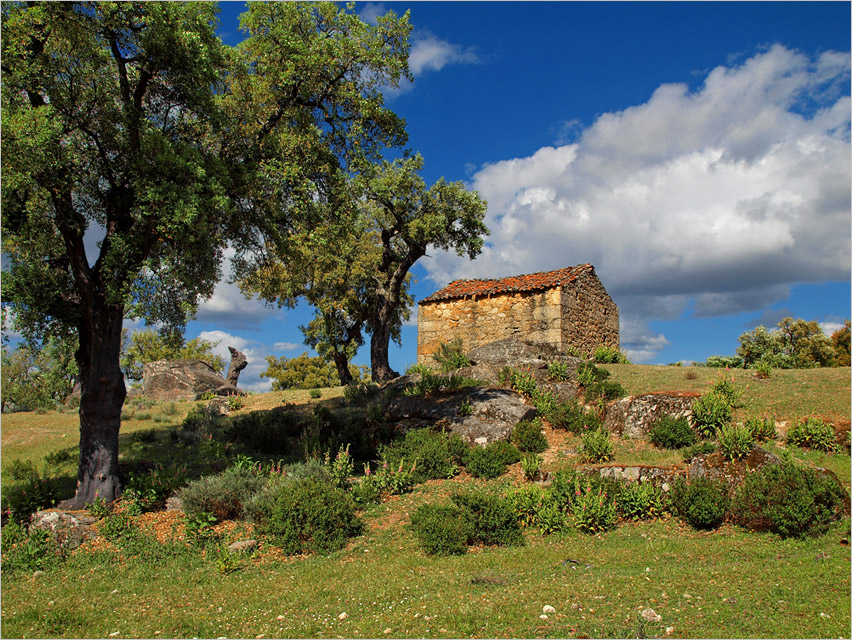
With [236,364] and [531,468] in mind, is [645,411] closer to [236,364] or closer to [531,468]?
[531,468]

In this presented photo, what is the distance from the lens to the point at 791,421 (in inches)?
531

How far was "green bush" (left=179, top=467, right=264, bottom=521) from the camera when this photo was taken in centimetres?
1180

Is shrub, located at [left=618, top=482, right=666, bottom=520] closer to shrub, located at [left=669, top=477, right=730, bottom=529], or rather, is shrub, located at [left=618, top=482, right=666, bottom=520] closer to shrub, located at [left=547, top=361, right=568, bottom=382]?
shrub, located at [left=669, top=477, right=730, bottom=529]

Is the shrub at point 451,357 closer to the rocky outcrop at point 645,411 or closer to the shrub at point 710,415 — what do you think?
the rocky outcrop at point 645,411

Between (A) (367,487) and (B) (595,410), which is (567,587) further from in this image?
(B) (595,410)

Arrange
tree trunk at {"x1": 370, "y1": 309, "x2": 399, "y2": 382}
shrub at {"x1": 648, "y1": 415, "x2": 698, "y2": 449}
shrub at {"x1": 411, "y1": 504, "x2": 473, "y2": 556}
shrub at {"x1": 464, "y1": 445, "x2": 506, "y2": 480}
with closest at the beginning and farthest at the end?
shrub at {"x1": 411, "y1": 504, "x2": 473, "y2": 556}
shrub at {"x1": 648, "y1": 415, "x2": 698, "y2": 449}
shrub at {"x1": 464, "y1": 445, "x2": 506, "y2": 480}
tree trunk at {"x1": 370, "y1": 309, "x2": 399, "y2": 382}

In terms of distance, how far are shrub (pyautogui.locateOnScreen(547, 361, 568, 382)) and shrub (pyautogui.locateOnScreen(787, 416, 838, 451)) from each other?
7.34 meters

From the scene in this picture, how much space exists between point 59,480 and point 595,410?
613 inches

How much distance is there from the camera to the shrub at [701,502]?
980cm

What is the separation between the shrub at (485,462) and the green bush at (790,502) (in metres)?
5.40

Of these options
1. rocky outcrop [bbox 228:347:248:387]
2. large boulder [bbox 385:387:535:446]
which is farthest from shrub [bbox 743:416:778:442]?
rocky outcrop [bbox 228:347:248:387]

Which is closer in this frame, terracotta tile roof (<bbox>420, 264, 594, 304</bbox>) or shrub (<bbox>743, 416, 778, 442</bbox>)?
shrub (<bbox>743, 416, 778, 442</bbox>)

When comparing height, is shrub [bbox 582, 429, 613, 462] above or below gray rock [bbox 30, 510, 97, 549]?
above

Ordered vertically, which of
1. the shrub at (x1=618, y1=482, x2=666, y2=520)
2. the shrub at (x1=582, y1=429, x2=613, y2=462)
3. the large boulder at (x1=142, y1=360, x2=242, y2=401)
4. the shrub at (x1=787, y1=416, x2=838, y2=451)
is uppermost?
the large boulder at (x1=142, y1=360, x2=242, y2=401)
